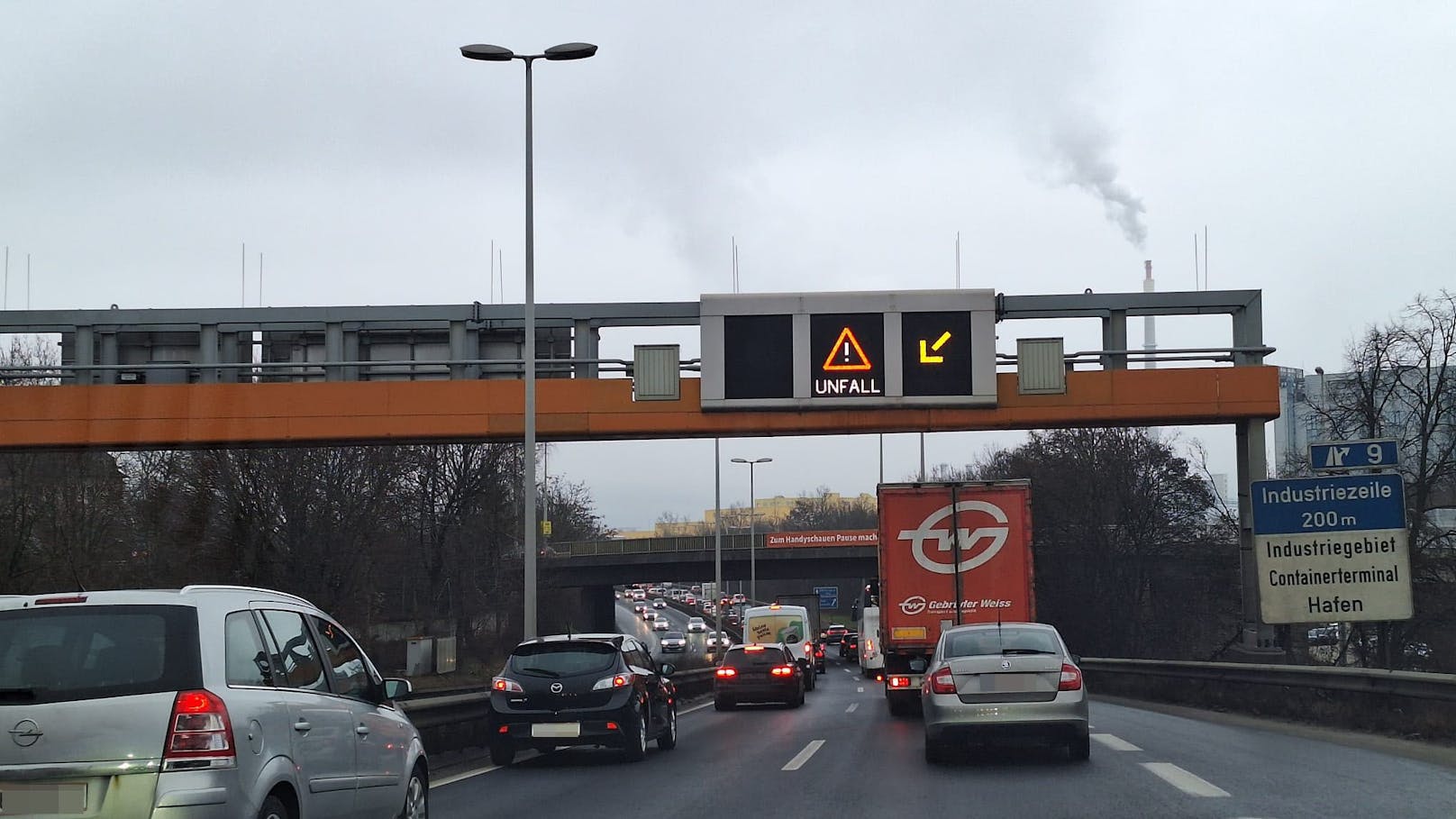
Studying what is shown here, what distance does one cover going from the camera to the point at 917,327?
23328mm

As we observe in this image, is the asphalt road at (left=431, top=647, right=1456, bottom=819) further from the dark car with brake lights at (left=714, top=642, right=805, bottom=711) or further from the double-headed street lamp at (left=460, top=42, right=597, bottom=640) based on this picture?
the dark car with brake lights at (left=714, top=642, right=805, bottom=711)

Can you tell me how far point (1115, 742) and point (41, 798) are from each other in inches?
476

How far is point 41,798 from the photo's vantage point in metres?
5.95

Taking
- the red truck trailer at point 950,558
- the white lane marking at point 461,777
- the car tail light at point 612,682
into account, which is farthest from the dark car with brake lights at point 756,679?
the car tail light at point 612,682

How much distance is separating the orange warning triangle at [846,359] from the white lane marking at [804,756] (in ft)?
23.7

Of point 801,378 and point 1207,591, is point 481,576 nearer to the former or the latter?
point 1207,591

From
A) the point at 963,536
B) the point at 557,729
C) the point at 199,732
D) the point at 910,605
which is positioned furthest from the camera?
the point at 910,605

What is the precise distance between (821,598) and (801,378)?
82.1 metres

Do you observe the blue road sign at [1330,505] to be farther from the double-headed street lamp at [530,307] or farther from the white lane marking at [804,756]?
the double-headed street lamp at [530,307]

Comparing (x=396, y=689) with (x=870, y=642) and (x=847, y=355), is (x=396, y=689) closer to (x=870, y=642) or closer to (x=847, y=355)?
(x=847, y=355)

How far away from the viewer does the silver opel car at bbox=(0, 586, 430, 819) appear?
5.95m

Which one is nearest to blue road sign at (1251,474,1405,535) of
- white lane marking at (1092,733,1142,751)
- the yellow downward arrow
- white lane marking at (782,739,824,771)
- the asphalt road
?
the asphalt road

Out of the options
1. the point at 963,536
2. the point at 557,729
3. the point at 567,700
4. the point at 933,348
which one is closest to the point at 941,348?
the point at 933,348

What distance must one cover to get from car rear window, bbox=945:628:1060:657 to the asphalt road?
1100 mm
